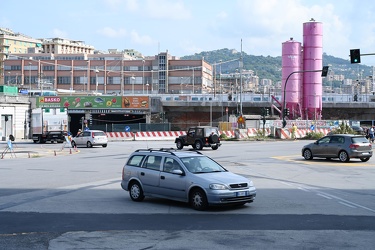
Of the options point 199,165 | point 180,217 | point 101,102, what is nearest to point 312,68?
point 101,102

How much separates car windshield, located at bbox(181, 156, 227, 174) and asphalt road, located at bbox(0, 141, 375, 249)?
103cm

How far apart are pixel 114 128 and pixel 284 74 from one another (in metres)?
23.7

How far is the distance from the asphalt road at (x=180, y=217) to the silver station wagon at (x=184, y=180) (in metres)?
0.36

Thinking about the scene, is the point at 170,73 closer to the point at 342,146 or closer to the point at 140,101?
the point at 140,101

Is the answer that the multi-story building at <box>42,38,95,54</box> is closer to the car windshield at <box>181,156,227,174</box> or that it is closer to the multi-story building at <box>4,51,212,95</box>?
the multi-story building at <box>4,51,212,95</box>

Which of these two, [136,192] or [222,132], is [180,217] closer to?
[136,192]

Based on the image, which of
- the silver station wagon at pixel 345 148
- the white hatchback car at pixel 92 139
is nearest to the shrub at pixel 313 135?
the white hatchback car at pixel 92 139

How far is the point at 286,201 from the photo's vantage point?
51.6 feet

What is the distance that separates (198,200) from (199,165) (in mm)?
1220

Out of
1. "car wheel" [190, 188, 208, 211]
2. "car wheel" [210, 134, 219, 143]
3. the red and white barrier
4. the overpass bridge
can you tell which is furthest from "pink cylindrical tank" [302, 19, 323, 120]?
"car wheel" [190, 188, 208, 211]

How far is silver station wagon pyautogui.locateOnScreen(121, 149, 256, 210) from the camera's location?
13.7 m

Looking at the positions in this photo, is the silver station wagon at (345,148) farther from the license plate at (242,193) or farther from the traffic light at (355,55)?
the license plate at (242,193)

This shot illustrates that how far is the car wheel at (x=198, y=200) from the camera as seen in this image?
13.8 meters

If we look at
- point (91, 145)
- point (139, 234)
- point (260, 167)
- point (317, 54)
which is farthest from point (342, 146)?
point (317, 54)
